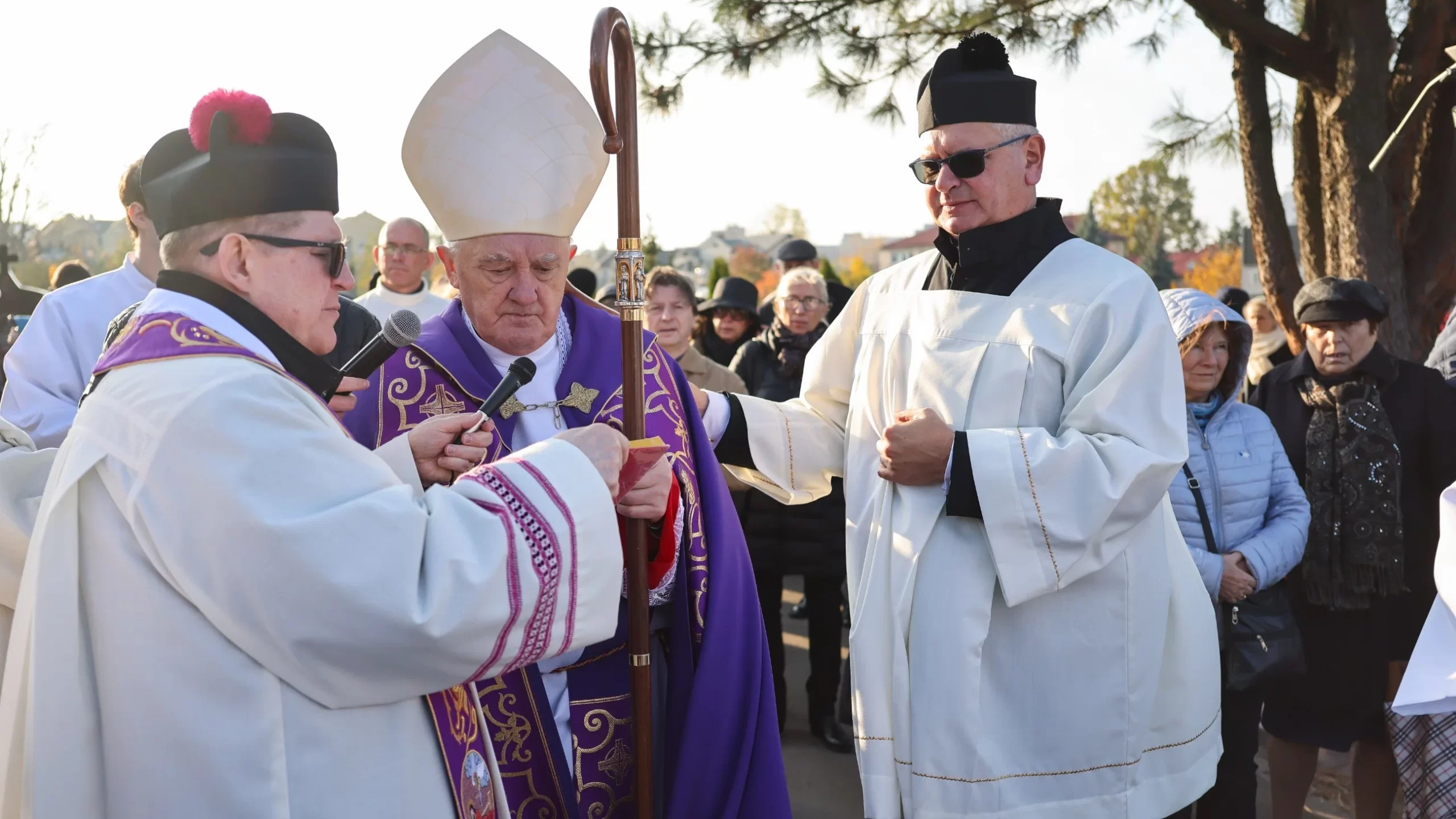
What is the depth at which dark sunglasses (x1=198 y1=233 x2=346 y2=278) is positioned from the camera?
6.26 feet

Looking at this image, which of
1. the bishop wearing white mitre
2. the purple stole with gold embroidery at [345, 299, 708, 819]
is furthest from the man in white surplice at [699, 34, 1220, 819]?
the bishop wearing white mitre

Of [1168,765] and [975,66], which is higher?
[975,66]

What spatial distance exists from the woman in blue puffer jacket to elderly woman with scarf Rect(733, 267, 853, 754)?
6.01ft

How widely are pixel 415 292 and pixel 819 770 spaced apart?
3550 millimetres

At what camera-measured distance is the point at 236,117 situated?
196 cm

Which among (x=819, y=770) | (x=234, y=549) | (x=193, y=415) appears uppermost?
(x=193, y=415)

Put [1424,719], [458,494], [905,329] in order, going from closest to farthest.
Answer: [458,494] < [905,329] < [1424,719]

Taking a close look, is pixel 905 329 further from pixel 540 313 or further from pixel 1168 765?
pixel 1168 765

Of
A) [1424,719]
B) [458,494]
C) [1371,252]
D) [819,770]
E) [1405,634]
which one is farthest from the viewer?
[1371,252]

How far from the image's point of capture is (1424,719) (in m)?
3.78

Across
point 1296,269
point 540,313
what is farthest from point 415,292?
point 1296,269

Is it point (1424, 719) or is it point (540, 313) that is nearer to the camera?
Answer: point (540, 313)

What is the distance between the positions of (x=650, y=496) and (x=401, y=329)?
60 cm

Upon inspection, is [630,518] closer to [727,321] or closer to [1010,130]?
[1010,130]
